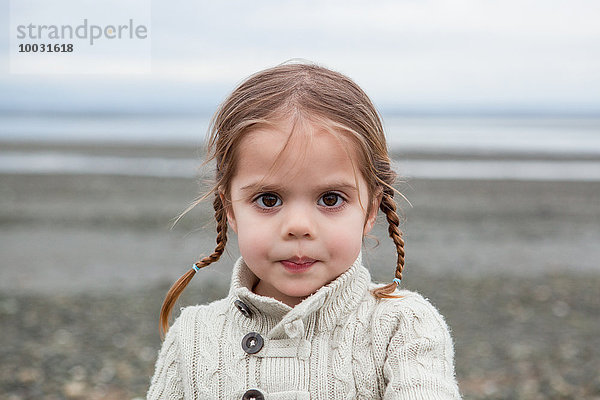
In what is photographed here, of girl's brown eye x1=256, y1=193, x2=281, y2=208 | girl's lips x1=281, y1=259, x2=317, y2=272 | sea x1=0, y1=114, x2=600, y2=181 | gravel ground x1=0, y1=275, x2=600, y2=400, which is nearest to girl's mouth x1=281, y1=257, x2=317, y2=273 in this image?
girl's lips x1=281, y1=259, x2=317, y2=272

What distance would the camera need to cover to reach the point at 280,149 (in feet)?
7.34

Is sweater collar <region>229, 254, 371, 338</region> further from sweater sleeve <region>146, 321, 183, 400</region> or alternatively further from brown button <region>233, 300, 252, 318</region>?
sweater sleeve <region>146, 321, 183, 400</region>

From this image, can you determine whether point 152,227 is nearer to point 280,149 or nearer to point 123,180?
point 123,180

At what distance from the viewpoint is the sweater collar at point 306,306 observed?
7.61ft

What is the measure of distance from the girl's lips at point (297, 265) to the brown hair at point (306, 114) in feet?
1.04

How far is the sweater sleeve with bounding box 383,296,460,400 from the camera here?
2.21 m

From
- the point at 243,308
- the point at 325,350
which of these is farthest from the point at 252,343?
the point at 325,350

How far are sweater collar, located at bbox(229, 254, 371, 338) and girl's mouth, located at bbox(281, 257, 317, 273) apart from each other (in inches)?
3.6

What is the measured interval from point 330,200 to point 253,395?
658 millimetres

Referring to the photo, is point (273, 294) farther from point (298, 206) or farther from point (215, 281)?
point (215, 281)

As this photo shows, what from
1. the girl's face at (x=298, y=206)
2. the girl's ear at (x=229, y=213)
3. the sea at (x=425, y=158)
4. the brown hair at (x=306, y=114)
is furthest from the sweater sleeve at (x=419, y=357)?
the sea at (x=425, y=158)

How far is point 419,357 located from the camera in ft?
7.52

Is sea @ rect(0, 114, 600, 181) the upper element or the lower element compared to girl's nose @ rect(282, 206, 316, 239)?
lower

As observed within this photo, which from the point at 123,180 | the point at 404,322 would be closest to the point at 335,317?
the point at 404,322
